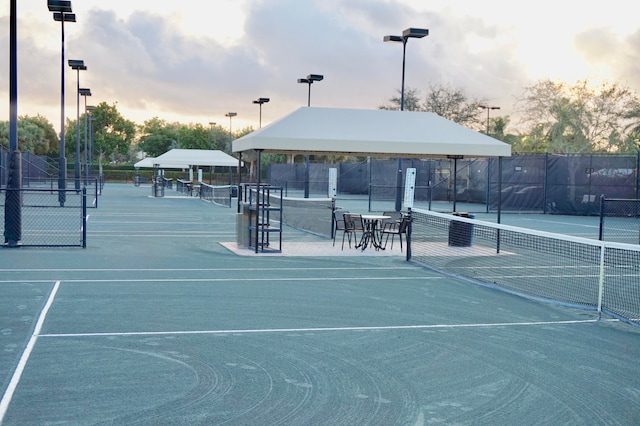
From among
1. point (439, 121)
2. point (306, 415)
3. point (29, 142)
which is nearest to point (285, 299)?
point (306, 415)

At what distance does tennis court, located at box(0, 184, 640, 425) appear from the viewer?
657cm

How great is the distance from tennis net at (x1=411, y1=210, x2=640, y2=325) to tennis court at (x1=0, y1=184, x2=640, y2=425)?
2.50 ft

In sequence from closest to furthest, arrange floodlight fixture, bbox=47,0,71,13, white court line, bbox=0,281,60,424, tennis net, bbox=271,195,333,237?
white court line, bbox=0,281,60,424
tennis net, bbox=271,195,333,237
floodlight fixture, bbox=47,0,71,13

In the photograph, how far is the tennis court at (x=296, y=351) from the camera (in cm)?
657

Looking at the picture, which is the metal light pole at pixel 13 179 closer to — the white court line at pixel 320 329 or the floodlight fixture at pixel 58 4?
the white court line at pixel 320 329

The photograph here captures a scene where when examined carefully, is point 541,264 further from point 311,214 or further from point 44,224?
point 44,224

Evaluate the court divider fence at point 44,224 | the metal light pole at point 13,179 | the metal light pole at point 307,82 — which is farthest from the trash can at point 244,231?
the metal light pole at point 307,82

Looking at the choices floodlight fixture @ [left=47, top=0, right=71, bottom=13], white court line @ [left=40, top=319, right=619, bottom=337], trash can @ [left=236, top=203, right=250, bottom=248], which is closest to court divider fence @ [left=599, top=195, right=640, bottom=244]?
trash can @ [left=236, top=203, right=250, bottom=248]

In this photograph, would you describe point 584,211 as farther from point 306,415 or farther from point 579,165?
point 306,415

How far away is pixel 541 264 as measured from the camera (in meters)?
16.6

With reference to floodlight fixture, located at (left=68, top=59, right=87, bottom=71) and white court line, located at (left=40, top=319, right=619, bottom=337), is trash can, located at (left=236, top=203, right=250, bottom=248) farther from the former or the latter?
floodlight fixture, located at (left=68, top=59, right=87, bottom=71)

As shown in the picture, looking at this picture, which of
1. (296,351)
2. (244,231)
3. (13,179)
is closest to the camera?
(296,351)

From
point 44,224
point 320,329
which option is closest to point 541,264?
point 320,329

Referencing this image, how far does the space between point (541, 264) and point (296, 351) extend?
9.40 meters
